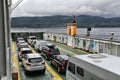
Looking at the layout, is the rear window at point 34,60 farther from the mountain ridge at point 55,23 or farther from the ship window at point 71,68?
the mountain ridge at point 55,23

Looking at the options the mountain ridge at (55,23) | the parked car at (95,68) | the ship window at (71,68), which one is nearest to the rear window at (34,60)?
the ship window at (71,68)

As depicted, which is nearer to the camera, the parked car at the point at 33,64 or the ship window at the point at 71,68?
the ship window at the point at 71,68

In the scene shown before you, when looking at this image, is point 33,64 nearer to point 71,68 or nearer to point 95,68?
point 71,68

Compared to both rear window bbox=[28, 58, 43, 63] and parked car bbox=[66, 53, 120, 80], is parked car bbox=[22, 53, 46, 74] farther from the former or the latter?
parked car bbox=[66, 53, 120, 80]

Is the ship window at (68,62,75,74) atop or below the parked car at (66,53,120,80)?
below

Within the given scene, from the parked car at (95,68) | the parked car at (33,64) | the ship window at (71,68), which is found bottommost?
the parked car at (33,64)

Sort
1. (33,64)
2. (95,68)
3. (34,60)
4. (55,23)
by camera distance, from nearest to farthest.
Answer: (95,68) < (33,64) < (34,60) < (55,23)

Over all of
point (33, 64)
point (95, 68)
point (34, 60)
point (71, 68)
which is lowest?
point (33, 64)

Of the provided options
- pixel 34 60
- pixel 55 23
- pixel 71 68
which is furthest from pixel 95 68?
pixel 55 23

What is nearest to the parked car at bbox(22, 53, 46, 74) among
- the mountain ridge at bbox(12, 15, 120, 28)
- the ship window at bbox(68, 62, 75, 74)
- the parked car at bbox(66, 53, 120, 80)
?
the ship window at bbox(68, 62, 75, 74)

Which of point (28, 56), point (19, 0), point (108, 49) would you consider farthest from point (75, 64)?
point (108, 49)

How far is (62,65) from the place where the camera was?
14266mm

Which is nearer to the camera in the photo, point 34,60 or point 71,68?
point 71,68

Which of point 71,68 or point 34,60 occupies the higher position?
point 71,68
